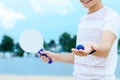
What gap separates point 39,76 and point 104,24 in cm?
249

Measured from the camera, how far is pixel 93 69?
3.48 ft

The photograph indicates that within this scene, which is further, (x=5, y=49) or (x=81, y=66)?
(x=5, y=49)

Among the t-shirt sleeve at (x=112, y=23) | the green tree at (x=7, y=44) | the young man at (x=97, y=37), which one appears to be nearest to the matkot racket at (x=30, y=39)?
the young man at (x=97, y=37)

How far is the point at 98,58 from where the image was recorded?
3.44ft

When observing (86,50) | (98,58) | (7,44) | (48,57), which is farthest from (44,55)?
(7,44)

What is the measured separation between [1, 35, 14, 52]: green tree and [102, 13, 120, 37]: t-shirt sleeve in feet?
8.09

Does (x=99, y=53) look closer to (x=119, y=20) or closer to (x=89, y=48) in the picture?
(x=89, y=48)

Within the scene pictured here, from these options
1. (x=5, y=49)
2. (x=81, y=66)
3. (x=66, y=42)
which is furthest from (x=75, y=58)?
(x=5, y=49)

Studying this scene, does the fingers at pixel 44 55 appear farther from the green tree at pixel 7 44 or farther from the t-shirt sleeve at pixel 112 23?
the green tree at pixel 7 44

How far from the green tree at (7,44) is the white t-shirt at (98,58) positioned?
2.41 m

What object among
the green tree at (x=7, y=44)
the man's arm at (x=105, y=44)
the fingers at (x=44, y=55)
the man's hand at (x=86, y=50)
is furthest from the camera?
the green tree at (x=7, y=44)

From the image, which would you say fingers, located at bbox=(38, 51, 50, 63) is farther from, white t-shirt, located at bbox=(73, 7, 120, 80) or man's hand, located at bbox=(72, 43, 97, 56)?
man's hand, located at bbox=(72, 43, 97, 56)

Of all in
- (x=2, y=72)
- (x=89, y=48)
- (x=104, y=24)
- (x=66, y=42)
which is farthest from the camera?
(x=2, y=72)

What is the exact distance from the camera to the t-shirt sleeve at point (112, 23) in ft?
3.34
